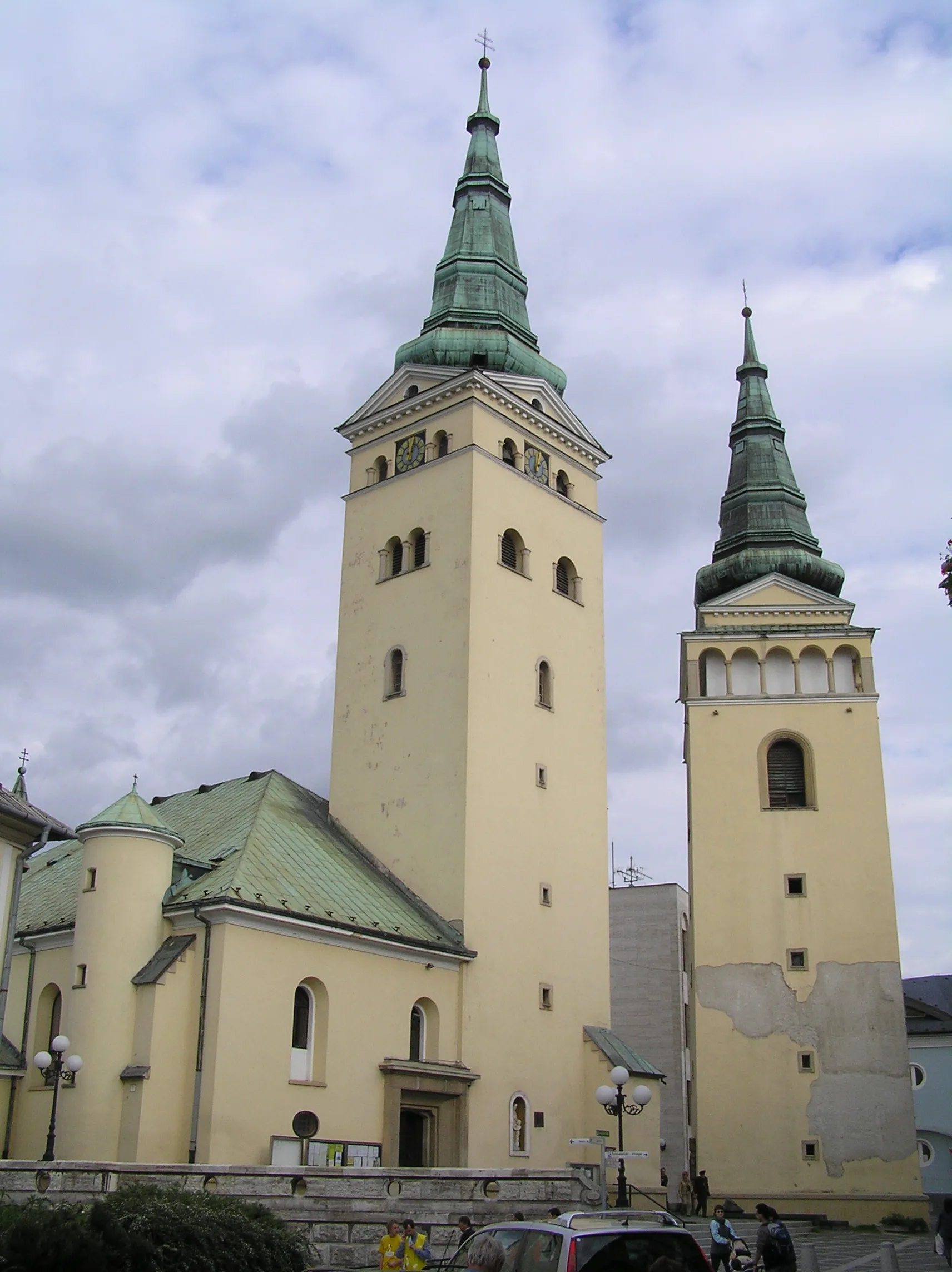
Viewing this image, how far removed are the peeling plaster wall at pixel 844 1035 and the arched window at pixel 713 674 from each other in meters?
7.91

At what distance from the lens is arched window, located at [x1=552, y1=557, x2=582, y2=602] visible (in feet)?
121

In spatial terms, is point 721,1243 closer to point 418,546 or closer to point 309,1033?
point 309,1033

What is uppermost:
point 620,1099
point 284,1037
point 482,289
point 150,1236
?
point 482,289

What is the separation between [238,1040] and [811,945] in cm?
1772

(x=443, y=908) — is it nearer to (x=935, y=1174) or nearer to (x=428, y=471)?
(x=428, y=471)

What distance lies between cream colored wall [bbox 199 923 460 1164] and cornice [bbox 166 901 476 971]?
0.12 metres

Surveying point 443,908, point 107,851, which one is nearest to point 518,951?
point 443,908

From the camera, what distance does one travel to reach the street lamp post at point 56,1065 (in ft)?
74.5

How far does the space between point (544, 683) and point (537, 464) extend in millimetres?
6254

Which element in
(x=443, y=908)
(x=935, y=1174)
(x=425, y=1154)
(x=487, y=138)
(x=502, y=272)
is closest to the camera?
(x=425, y=1154)

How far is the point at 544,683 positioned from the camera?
35.2 meters

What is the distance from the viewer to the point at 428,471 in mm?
35812

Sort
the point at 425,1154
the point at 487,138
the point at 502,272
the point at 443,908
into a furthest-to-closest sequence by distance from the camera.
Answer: the point at 487,138
the point at 502,272
the point at 443,908
the point at 425,1154

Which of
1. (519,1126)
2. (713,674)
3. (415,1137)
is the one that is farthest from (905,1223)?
(713,674)
